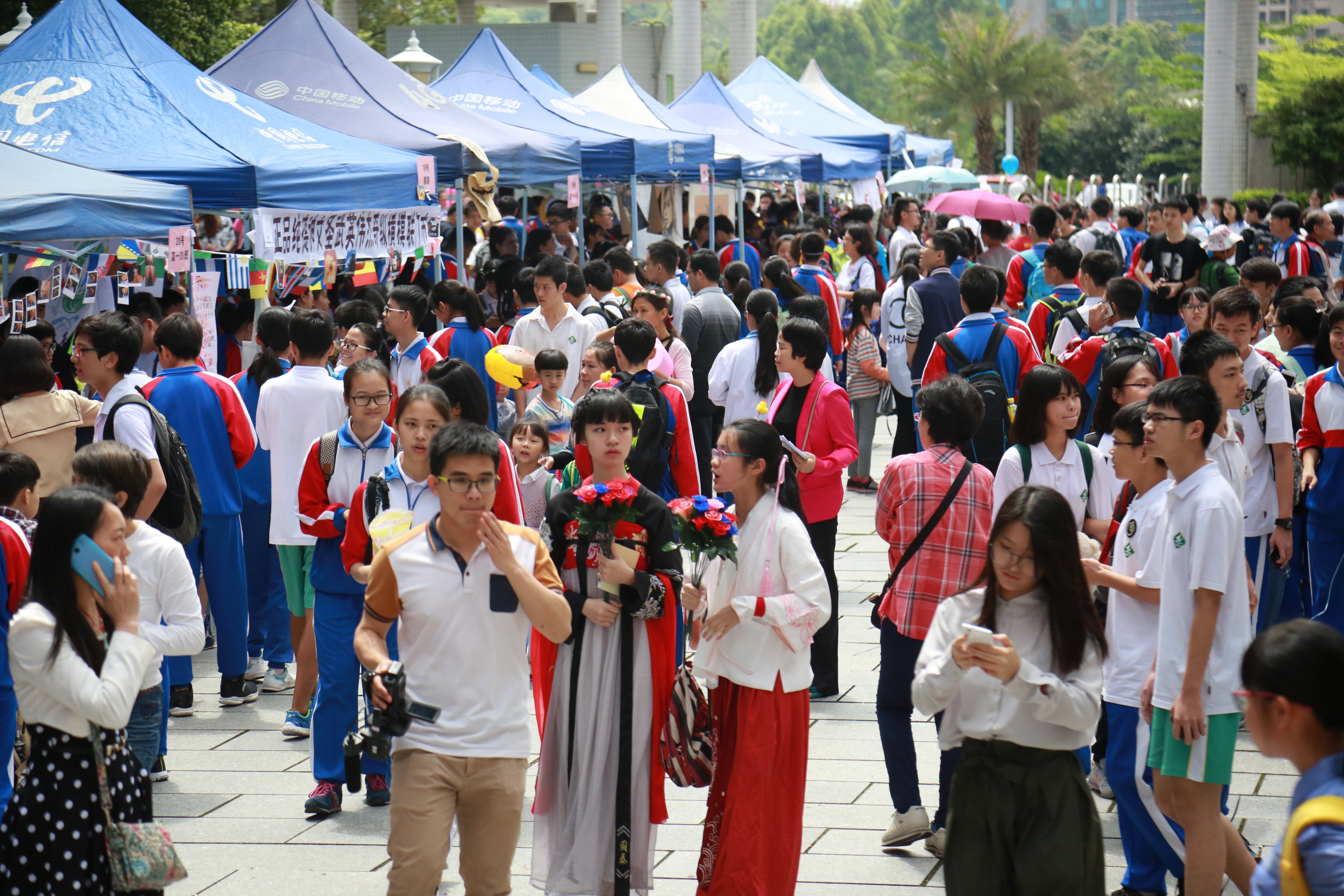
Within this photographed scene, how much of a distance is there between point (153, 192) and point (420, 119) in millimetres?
3988

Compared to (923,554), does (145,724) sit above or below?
below

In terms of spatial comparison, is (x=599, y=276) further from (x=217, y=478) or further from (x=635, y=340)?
(x=217, y=478)

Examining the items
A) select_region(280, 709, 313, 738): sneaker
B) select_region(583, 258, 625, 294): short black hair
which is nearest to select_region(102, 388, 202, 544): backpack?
select_region(280, 709, 313, 738): sneaker

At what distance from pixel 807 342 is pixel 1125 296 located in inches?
80.2

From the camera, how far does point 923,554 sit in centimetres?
441

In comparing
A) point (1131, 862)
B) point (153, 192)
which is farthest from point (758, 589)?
point (153, 192)

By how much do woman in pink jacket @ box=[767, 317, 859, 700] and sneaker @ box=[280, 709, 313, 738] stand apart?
87.4 inches

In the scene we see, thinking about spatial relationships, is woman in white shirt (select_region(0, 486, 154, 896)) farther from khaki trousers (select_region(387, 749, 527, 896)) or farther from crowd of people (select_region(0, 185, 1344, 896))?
khaki trousers (select_region(387, 749, 527, 896))

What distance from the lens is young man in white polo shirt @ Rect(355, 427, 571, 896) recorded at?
3365 mm

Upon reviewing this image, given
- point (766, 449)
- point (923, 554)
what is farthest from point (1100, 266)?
point (766, 449)

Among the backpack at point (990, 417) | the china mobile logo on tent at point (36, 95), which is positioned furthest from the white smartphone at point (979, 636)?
the china mobile logo on tent at point (36, 95)

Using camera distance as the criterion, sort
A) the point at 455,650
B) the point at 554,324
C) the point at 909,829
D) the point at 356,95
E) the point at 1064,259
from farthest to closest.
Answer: the point at 356,95 < the point at 1064,259 < the point at 554,324 < the point at 909,829 < the point at 455,650

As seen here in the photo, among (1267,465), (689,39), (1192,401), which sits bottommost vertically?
(1267,465)

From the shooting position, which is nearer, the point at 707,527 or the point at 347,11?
the point at 707,527
